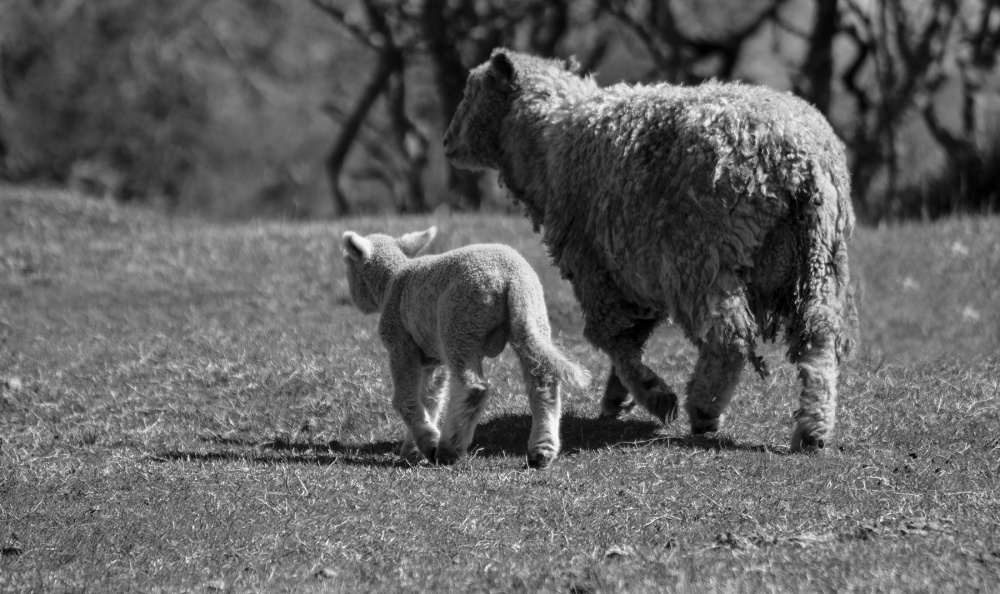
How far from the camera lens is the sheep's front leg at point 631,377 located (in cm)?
686

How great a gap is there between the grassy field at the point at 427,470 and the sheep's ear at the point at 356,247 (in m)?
1.12

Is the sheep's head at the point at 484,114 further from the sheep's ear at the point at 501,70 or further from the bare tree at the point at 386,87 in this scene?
the bare tree at the point at 386,87

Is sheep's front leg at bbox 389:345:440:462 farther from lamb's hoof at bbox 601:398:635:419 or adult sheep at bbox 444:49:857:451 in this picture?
lamb's hoof at bbox 601:398:635:419

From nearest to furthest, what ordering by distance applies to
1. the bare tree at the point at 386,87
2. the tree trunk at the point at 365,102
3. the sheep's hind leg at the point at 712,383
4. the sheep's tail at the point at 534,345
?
the sheep's tail at the point at 534,345 → the sheep's hind leg at the point at 712,383 → the tree trunk at the point at 365,102 → the bare tree at the point at 386,87

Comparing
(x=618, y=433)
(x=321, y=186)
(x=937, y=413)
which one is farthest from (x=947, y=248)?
(x=321, y=186)

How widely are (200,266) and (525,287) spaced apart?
6.33 metres

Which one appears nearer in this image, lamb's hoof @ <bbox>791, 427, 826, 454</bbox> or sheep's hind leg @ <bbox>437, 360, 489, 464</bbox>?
sheep's hind leg @ <bbox>437, 360, 489, 464</bbox>

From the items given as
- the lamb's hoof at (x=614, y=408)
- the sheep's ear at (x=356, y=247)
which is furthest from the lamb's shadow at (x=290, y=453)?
the lamb's hoof at (x=614, y=408)

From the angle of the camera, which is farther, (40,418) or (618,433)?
(40,418)

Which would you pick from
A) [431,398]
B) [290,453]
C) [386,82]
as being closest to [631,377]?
[431,398]

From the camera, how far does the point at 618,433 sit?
7.22 meters

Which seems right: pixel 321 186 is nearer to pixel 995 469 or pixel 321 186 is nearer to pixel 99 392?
pixel 99 392

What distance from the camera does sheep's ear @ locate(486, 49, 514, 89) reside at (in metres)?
7.91

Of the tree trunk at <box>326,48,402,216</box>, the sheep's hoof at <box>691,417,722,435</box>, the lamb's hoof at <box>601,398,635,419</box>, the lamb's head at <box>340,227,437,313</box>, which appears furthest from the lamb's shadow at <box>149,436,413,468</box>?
the tree trunk at <box>326,48,402,216</box>
